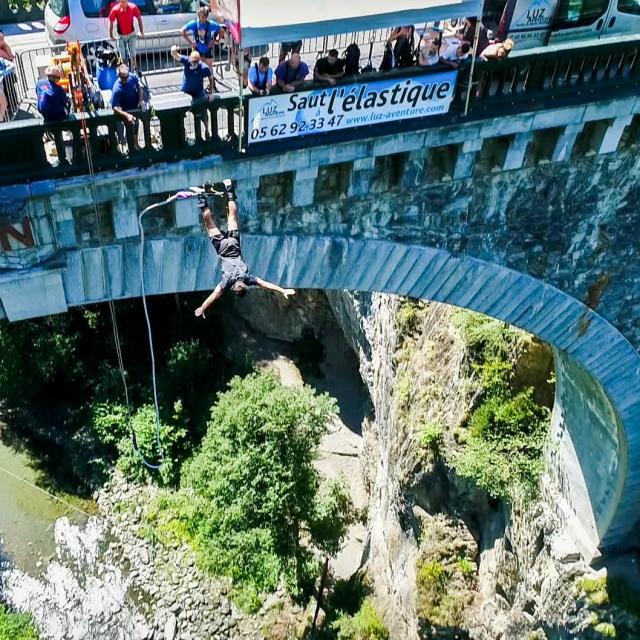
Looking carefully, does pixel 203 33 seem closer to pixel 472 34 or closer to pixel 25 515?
pixel 472 34

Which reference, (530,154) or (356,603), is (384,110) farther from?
(356,603)

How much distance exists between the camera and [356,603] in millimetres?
23797

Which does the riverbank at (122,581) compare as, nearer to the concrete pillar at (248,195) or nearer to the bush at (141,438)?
the bush at (141,438)

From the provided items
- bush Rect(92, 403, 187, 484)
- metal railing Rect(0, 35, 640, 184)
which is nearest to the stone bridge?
metal railing Rect(0, 35, 640, 184)

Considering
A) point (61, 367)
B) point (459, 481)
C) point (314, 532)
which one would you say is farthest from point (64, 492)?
point (459, 481)

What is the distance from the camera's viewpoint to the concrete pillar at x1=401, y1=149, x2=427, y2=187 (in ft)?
37.6

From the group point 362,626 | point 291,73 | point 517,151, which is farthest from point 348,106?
point 362,626

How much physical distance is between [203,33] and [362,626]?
1790cm

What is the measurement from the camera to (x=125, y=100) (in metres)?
9.34

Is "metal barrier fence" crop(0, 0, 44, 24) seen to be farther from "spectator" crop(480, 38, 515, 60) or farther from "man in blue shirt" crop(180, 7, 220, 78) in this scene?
"spectator" crop(480, 38, 515, 60)

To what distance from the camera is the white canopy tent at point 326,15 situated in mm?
9172

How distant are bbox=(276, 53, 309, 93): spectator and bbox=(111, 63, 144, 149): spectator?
1.88 meters

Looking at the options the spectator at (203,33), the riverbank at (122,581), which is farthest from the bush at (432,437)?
the spectator at (203,33)

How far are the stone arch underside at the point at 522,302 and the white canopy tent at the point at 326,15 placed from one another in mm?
2917
